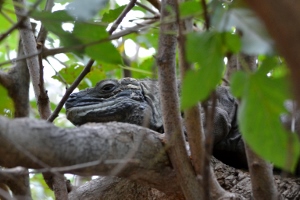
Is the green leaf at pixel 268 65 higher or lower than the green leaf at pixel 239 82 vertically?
higher

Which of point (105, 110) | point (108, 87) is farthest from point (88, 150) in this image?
point (108, 87)

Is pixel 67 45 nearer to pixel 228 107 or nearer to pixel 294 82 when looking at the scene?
pixel 294 82

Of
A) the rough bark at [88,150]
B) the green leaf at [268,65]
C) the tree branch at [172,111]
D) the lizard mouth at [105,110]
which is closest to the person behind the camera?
the green leaf at [268,65]

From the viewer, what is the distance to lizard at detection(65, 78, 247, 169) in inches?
118

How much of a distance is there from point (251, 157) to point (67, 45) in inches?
35.4

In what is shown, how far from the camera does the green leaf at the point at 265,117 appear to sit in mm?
1231

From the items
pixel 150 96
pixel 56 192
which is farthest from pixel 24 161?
pixel 150 96

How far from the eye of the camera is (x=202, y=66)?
50.1 inches

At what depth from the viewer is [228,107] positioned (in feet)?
11.1

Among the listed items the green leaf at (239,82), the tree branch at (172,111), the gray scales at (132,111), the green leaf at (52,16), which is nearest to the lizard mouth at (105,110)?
the gray scales at (132,111)

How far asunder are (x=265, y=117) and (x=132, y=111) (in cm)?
189

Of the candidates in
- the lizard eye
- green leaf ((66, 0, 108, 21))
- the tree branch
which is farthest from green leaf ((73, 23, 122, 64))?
the lizard eye

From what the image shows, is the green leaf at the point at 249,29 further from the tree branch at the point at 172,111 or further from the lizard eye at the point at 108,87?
the lizard eye at the point at 108,87

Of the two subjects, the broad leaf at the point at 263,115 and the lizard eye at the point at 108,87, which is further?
the lizard eye at the point at 108,87
